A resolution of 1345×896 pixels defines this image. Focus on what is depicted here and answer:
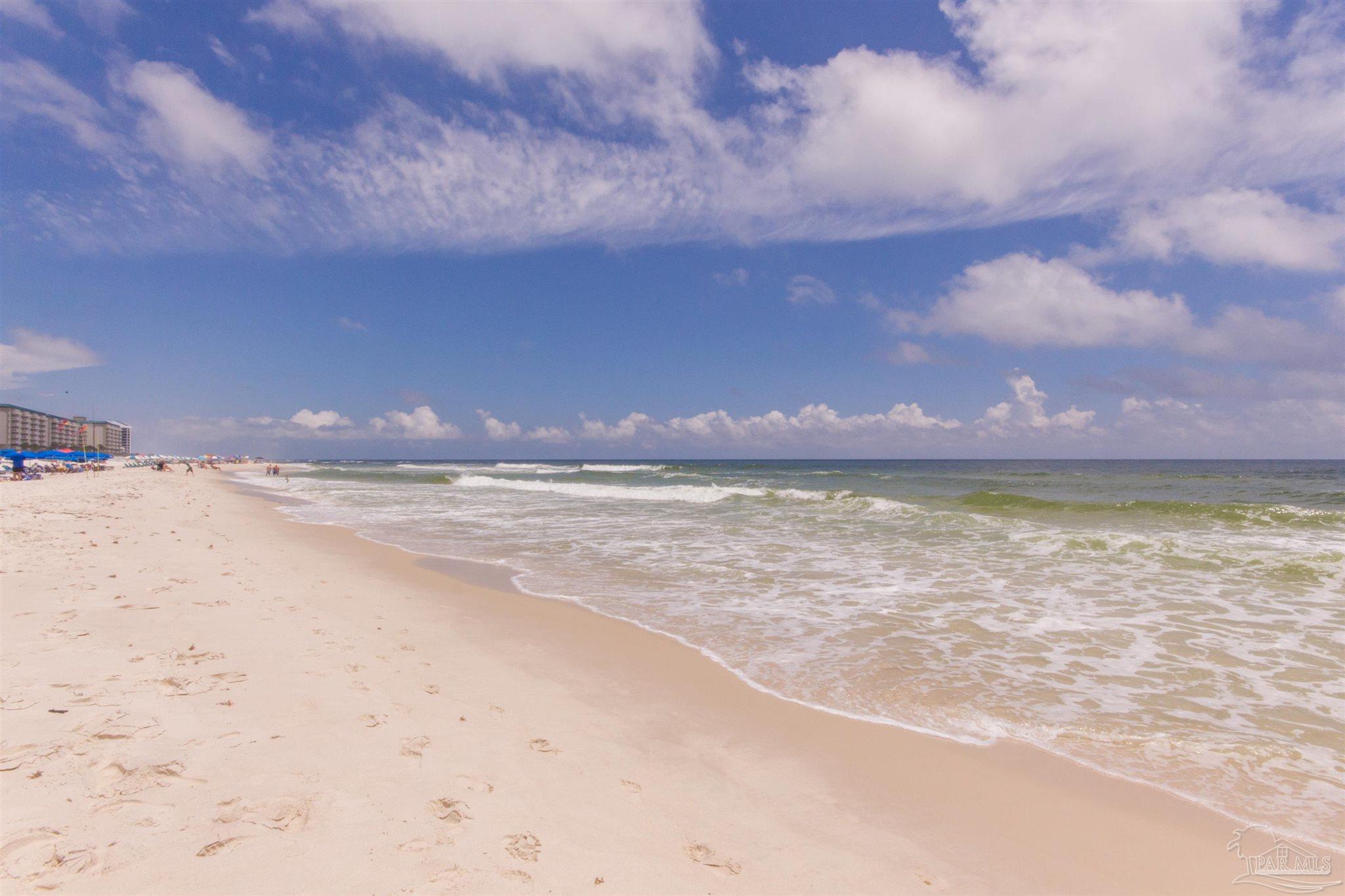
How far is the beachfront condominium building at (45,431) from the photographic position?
89.1 meters

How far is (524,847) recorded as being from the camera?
2.85m

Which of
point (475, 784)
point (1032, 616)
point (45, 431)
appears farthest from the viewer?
point (45, 431)

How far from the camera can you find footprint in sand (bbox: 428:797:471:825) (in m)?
3.01

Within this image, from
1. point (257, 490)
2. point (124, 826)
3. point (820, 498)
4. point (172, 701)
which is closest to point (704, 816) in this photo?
point (124, 826)

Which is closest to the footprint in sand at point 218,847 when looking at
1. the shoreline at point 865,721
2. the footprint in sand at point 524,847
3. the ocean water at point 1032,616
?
the footprint in sand at point 524,847

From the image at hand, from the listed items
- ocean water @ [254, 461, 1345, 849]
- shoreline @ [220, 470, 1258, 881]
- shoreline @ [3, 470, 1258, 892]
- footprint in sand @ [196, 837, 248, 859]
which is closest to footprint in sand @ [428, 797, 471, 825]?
shoreline @ [3, 470, 1258, 892]

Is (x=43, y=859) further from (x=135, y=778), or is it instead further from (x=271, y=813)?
(x=271, y=813)

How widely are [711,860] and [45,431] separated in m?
150

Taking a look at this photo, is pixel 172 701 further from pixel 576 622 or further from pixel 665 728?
pixel 576 622

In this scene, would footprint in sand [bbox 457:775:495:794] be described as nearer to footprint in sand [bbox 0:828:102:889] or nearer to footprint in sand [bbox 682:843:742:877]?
footprint in sand [bbox 682:843:742:877]

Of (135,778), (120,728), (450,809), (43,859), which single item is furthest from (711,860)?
(120,728)

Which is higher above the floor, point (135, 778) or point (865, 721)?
point (135, 778)

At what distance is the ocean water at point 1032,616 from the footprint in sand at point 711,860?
230 centimetres

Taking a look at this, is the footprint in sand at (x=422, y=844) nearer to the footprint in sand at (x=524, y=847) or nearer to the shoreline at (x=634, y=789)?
the shoreline at (x=634, y=789)
